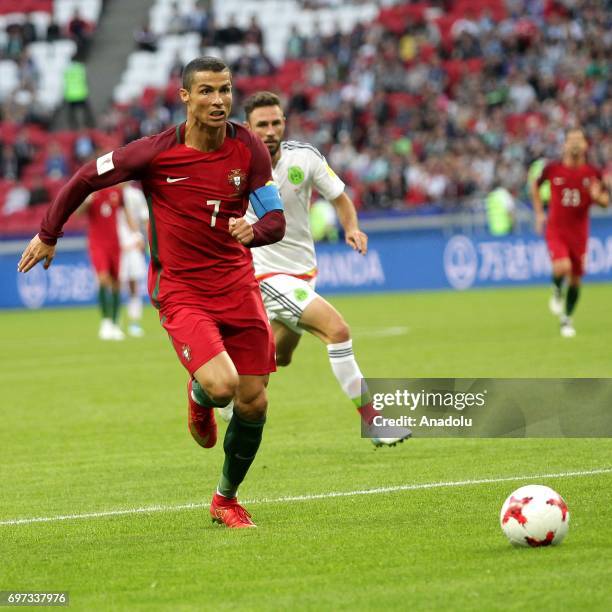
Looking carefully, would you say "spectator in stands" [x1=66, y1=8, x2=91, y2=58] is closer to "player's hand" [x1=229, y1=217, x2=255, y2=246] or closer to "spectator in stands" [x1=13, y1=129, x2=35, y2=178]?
"spectator in stands" [x1=13, y1=129, x2=35, y2=178]

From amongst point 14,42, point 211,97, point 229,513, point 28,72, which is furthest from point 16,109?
point 229,513

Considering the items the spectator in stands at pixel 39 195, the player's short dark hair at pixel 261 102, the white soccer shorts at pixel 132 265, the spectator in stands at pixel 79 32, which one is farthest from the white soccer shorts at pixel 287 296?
the spectator in stands at pixel 79 32

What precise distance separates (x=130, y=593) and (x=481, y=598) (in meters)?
1.41

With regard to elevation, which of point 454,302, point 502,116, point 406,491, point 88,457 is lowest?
point 454,302

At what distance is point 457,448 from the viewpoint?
991 cm

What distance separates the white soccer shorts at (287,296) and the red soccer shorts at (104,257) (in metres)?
11.2

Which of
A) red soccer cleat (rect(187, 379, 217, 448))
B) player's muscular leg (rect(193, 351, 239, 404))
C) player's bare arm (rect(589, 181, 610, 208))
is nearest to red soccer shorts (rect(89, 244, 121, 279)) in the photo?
player's bare arm (rect(589, 181, 610, 208))

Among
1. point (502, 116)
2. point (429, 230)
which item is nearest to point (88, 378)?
point (429, 230)

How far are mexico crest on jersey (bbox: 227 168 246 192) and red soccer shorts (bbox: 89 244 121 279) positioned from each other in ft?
Answer: 46.0

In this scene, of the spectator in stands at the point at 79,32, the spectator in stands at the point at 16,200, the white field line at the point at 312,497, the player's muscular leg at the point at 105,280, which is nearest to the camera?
the white field line at the point at 312,497

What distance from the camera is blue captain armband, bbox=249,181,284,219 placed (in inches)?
293

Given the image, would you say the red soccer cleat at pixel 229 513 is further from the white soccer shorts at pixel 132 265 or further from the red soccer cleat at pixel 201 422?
the white soccer shorts at pixel 132 265

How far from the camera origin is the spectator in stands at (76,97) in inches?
1554

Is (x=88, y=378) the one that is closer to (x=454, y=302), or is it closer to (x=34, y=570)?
(x=34, y=570)
